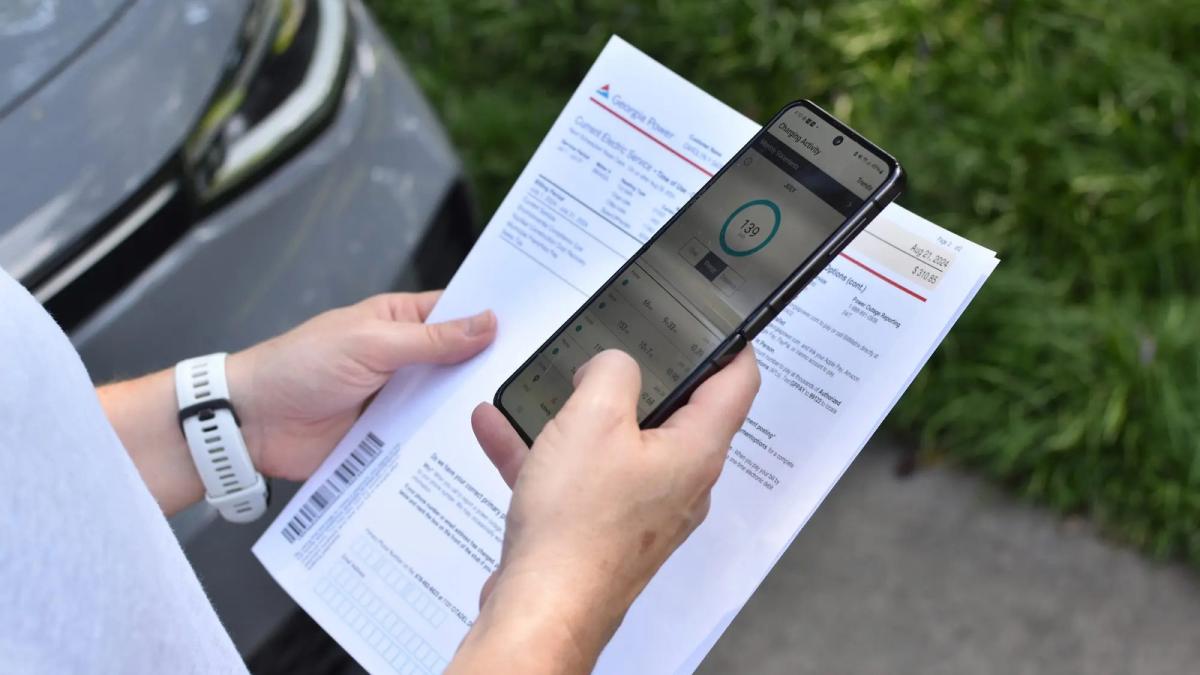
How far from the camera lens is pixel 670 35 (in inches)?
106

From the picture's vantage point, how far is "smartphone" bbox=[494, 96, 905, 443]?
1098 millimetres

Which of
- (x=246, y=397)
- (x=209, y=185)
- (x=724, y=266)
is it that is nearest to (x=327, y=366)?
(x=246, y=397)

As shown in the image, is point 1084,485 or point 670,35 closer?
point 1084,485

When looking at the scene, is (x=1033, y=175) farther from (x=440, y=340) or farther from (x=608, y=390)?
(x=608, y=390)

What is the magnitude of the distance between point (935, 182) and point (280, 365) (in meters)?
1.58

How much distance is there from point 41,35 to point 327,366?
0.71 metres

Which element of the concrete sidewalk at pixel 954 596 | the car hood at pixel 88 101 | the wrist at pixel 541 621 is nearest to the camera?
the wrist at pixel 541 621

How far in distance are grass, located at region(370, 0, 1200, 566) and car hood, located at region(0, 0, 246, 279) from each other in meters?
1.15

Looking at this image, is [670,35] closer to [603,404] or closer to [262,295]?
[262,295]

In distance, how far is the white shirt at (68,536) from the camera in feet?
2.29

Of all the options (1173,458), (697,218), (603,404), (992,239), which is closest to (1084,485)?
(1173,458)

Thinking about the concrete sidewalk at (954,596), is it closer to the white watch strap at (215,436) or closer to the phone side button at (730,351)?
the white watch strap at (215,436)

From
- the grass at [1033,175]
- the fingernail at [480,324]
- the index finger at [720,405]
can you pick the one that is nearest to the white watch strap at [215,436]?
the fingernail at [480,324]

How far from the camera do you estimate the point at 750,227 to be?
1148 mm
